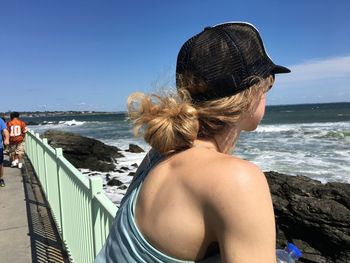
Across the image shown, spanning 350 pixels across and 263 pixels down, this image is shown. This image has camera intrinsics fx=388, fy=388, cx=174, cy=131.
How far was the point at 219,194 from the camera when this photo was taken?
95cm

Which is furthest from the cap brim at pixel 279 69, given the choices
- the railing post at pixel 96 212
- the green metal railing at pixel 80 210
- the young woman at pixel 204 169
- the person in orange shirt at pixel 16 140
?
the person in orange shirt at pixel 16 140

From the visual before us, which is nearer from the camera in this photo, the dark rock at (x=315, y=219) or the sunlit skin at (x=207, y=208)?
the sunlit skin at (x=207, y=208)

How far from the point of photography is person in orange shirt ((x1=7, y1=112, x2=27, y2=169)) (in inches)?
451

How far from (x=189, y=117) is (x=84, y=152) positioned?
2086 centimetres

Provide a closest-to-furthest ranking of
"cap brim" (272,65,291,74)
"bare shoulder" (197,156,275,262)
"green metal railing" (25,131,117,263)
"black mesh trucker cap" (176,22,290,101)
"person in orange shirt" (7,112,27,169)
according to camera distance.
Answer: "bare shoulder" (197,156,275,262), "black mesh trucker cap" (176,22,290,101), "cap brim" (272,65,291,74), "green metal railing" (25,131,117,263), "person in orange shirt" (7,112,27,169)

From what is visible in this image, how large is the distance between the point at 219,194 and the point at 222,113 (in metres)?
0.31

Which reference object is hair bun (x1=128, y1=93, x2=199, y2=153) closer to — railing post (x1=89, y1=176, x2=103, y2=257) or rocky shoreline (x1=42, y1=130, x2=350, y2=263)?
railing post (x1=89, y1=176, x2=103, y2=257)

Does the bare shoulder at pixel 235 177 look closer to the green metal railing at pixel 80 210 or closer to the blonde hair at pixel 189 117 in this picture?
the blonde hair at pixel 189 117

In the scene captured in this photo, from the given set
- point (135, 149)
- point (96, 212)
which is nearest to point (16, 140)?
point (96, 212)

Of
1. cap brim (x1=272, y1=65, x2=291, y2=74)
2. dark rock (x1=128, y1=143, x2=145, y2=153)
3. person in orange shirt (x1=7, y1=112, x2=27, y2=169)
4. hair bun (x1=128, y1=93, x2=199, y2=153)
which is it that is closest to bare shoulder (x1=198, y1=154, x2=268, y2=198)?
hair bun (x1=128, y1=93, x2=199, y2=153)

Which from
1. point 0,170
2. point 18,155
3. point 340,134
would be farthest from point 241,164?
point 340,134

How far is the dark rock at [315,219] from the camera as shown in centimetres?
753

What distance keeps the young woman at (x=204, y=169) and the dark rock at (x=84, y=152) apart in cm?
1832

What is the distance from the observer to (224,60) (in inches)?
45.3
